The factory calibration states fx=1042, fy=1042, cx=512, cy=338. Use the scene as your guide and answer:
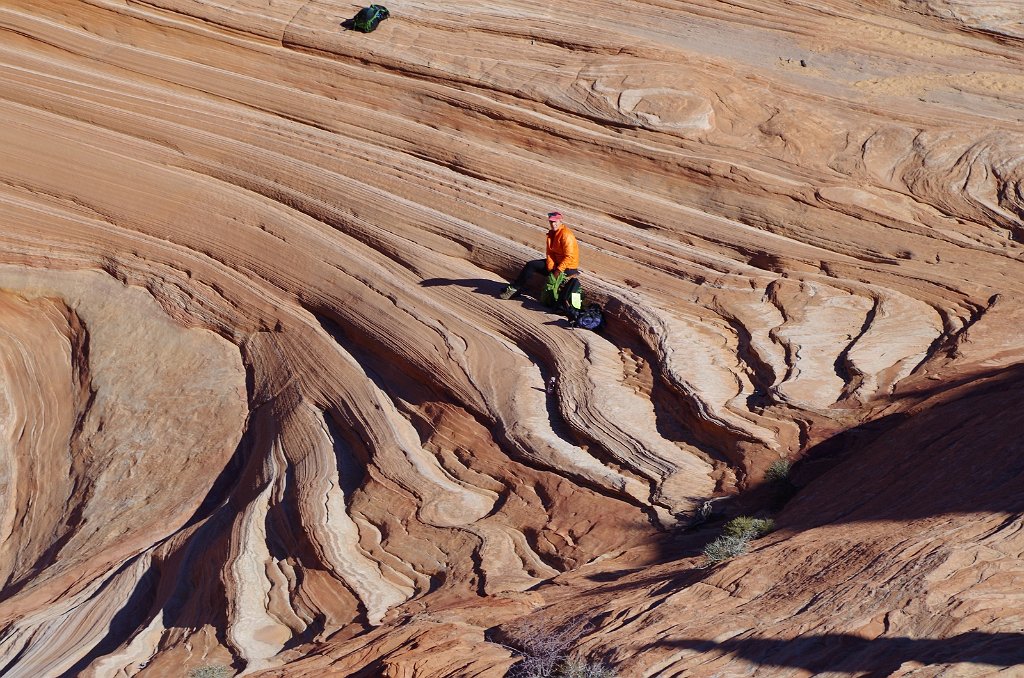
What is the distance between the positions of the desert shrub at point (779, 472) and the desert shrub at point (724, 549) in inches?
53.0

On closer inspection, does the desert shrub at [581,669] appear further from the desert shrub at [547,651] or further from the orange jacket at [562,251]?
the orange jacket at [562,251]

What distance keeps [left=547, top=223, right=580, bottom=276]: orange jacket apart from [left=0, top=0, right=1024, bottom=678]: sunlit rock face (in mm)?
576

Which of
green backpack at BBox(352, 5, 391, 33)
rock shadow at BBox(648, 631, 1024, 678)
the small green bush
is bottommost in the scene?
the small green bush

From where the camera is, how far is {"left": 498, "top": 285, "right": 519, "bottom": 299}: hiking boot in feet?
46.5

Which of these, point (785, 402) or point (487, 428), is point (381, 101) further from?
point (785, 402)

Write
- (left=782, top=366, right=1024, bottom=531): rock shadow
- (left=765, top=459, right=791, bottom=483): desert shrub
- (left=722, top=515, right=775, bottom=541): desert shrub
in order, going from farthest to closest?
(left=765, top=459, right=791, bottom=483): desert shrub → (left=722, top=515, right=775, bottom=541): desert shrub → (left=782, top=366, right=1024, bottom=531): rock shadow

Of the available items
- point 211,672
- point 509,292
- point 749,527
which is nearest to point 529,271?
point 509,292

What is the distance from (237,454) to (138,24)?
8191 millimetres

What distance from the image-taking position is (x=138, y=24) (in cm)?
1784

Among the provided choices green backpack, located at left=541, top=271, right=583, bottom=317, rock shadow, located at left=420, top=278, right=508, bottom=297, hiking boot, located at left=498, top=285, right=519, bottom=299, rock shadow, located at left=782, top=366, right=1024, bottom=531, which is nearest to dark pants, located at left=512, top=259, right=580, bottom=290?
hiking boot, located at left=498, top=285, right=519, bottom=299

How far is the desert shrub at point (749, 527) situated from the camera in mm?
9180

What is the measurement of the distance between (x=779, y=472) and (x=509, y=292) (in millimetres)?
5144

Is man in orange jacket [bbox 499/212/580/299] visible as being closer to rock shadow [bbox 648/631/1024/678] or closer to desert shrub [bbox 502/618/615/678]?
desert shrub [bbox 502/618/615/678]

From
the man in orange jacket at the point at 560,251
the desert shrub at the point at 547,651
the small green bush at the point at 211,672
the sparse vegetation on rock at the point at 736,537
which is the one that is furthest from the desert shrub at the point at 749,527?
the man in orange jacket at the point at 560,251
